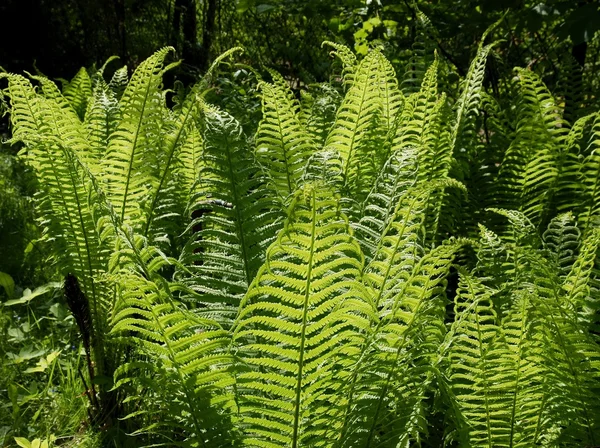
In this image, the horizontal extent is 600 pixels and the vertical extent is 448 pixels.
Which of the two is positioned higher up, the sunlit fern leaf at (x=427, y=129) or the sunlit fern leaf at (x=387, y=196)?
the sunlit fern leaf at (x=427, y=129)

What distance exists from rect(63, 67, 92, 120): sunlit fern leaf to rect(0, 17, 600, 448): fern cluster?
0.76m

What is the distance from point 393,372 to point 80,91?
2.26 meters

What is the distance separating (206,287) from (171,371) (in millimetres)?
328

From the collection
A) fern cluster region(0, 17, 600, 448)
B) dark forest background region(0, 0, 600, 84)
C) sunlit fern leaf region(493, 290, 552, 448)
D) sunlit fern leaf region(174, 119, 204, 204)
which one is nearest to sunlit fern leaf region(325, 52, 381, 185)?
fern cluster region(0, 17, 600, 448)

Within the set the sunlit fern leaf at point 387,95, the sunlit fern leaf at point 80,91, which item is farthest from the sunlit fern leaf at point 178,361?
the sunlit fern leaf at point 80,91

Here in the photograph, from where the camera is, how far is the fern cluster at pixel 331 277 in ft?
3.68

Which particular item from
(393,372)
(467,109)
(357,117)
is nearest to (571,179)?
(467,109)

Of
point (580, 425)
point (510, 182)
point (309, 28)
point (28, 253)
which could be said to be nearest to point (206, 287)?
point (580, 425)

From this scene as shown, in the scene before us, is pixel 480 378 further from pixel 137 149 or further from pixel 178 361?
pixel 137 149

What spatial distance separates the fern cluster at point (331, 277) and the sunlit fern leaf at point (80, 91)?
0.76 m

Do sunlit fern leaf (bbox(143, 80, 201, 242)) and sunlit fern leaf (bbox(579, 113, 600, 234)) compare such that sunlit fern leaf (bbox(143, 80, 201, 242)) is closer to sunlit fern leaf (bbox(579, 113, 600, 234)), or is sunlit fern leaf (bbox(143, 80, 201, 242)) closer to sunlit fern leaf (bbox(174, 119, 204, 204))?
sunlit fern leaf (bbox(174, 119, 204, 204))

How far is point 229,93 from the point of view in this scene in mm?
2361

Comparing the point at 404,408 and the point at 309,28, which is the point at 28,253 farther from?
the point at 309,28

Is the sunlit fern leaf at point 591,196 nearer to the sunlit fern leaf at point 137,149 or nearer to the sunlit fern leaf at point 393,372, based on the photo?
the sunlit fern leaf at point 393,372
